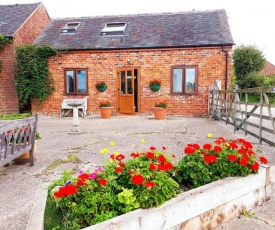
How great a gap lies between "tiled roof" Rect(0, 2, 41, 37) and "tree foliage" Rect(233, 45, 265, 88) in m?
21.1

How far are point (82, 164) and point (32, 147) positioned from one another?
917 millimetres

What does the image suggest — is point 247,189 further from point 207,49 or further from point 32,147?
point 207,49

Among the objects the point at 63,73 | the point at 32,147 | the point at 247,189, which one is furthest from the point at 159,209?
the point at 63,73

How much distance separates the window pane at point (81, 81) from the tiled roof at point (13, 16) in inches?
139

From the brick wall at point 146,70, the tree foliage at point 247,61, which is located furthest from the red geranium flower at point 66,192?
the tree foliage at point 247,61

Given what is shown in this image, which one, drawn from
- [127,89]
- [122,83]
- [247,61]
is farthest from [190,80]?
[247,61]

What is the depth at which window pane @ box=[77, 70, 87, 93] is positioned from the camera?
468 inches

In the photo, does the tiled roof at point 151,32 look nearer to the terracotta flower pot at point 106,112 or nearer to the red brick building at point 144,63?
the red brick building at point 144,63

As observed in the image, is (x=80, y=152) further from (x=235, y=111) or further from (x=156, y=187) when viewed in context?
(x=235, y=111)

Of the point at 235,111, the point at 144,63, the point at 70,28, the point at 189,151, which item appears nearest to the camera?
the point at 189,151

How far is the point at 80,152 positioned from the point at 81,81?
7.38 meters

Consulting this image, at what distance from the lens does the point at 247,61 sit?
26.5 metres

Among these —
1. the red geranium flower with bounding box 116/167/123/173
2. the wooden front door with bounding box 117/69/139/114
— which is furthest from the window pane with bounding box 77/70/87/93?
the red geranium flower with bounding box 116/167/123/173

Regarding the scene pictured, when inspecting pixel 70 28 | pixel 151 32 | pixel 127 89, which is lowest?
pixel 127 89
